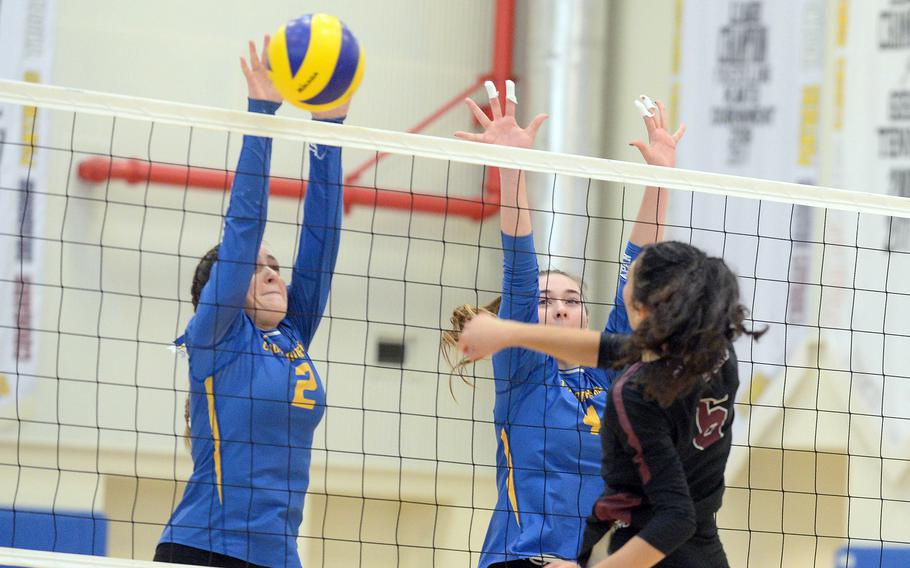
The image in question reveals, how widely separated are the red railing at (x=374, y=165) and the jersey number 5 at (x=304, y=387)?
14.5 ft

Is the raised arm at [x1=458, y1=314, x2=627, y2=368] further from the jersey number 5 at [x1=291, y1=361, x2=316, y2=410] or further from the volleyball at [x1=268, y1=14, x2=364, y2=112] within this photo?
the volleyball at [x1=268, y1=14, x2=364, y2=112]

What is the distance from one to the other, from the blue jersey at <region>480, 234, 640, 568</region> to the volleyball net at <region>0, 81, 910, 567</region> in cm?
311

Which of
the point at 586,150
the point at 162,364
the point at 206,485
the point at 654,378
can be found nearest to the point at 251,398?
the point at 206,485

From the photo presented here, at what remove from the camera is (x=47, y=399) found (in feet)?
24.6

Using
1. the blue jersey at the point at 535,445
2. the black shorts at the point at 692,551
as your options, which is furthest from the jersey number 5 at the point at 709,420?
the blue jersey at the point at 535,445

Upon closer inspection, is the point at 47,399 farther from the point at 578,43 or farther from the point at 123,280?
the point at 578,43

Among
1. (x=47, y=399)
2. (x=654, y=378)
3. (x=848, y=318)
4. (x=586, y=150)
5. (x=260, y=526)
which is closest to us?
(x=654, y=378)

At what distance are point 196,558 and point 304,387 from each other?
1.83 feet

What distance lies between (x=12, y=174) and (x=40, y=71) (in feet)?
2.36

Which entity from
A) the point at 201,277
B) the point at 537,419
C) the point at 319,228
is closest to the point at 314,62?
the point at 319,228

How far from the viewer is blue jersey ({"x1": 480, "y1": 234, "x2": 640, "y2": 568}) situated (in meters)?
3.26

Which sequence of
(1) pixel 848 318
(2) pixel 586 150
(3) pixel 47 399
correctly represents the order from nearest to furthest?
(1) pixel 848 318 → (3) pixel 47 399 → (2) pixel 586 150

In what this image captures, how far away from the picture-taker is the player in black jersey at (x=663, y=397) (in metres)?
2.33

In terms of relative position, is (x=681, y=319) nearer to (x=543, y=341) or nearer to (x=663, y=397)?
(x=663, y=397)
